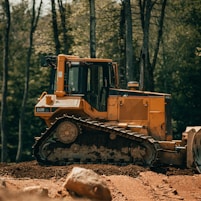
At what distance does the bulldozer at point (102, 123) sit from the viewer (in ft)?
73.0

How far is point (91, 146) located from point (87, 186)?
255 inches

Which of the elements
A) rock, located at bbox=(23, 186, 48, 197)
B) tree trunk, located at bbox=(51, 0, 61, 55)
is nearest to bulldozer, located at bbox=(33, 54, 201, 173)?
rock, located at bbox=(23, 186, 48, 197)

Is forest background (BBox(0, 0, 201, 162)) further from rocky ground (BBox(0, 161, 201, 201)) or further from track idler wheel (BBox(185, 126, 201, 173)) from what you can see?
rocky ground (BBox(0, 161, 201, 201))

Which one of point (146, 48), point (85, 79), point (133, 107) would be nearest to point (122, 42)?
point (146, 48)

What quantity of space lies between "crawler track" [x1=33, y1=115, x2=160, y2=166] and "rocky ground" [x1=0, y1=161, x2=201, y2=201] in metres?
0.64

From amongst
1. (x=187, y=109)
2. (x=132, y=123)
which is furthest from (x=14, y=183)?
(x=187, y=109)

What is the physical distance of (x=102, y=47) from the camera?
45625 mm

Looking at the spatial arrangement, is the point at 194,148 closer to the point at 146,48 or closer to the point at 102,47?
the point at 146,48

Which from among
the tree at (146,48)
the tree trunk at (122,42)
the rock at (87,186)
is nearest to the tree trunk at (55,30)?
the tree trunk at (122,42)

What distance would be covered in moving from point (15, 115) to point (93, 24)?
54.7 feet

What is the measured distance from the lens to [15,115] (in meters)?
51.2

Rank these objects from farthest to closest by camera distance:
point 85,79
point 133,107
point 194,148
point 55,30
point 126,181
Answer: point 55,30 < point 133,107 < point 85,79 < point 194,148 < point 126,181

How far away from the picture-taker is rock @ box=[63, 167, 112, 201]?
15.9 meters

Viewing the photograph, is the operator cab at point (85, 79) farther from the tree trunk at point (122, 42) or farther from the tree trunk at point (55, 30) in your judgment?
the tree trunk at point (55, 30)
